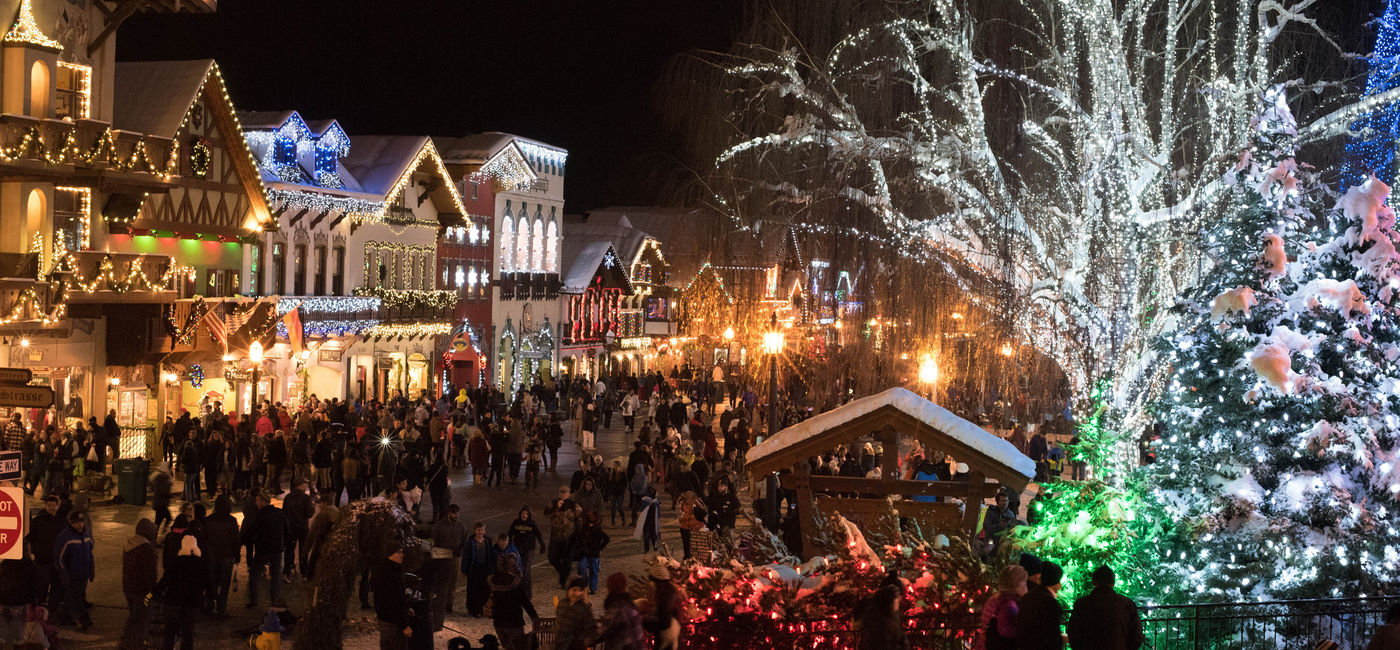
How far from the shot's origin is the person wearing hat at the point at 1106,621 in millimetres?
9953

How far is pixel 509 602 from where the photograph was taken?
516 inches

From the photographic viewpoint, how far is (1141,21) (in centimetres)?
1878

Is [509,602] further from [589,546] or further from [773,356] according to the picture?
[773,356]

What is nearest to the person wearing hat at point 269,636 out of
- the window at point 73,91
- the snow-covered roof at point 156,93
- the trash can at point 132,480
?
the trash can at point 132,480

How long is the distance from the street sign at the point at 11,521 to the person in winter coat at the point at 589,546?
22.6 feet

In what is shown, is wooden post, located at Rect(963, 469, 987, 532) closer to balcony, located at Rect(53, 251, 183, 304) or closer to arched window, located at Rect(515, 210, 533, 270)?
balcony, located at Rect(53, 251, 183, 304)

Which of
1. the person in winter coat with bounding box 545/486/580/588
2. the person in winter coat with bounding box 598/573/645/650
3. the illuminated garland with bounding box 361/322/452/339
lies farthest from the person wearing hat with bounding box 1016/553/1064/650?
the illuminated garland with bounding box 361/322/452/339

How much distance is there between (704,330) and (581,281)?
15.1 metres

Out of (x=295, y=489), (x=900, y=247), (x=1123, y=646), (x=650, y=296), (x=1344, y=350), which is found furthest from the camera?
(x=650, y=296)

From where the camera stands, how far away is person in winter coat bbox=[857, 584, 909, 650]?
9.97m

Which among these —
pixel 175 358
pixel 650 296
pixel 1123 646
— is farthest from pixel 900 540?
pixel 650 296

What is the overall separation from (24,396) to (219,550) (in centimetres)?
292

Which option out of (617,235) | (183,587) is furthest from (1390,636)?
(617,235)

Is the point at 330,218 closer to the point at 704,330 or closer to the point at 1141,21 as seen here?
the point at 704,330
